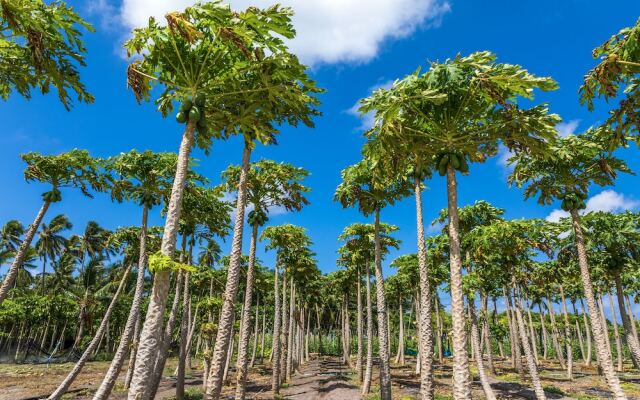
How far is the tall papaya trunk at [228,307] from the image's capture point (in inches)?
455

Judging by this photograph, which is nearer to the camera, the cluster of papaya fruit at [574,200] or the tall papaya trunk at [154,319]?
the tall papaya trunk at [154,319]

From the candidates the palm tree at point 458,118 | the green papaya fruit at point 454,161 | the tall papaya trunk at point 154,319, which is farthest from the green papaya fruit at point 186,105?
the green papaya fruit at point 454,161

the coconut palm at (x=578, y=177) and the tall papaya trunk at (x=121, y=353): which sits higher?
the coconut palm at (x=578, y=177)

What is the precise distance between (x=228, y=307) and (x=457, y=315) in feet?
24.8

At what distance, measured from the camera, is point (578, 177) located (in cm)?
1673

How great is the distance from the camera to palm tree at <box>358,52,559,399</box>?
391 inches

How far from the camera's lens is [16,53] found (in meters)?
9.83

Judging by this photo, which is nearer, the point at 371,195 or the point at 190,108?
the point at 190,108

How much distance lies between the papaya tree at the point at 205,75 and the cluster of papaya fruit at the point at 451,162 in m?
4.72

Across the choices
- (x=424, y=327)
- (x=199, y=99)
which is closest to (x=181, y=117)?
(x=199, y=99)

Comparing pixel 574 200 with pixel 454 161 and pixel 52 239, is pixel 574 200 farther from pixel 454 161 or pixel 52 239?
pixel 52 239

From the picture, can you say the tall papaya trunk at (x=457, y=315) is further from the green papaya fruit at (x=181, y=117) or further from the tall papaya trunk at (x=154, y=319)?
the green papaya fruit at (x=181, y=117)

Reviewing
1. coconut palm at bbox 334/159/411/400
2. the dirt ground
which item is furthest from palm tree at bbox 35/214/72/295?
coconut palm at bbox 334/159/411/400

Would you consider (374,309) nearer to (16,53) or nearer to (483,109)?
(483,109)
